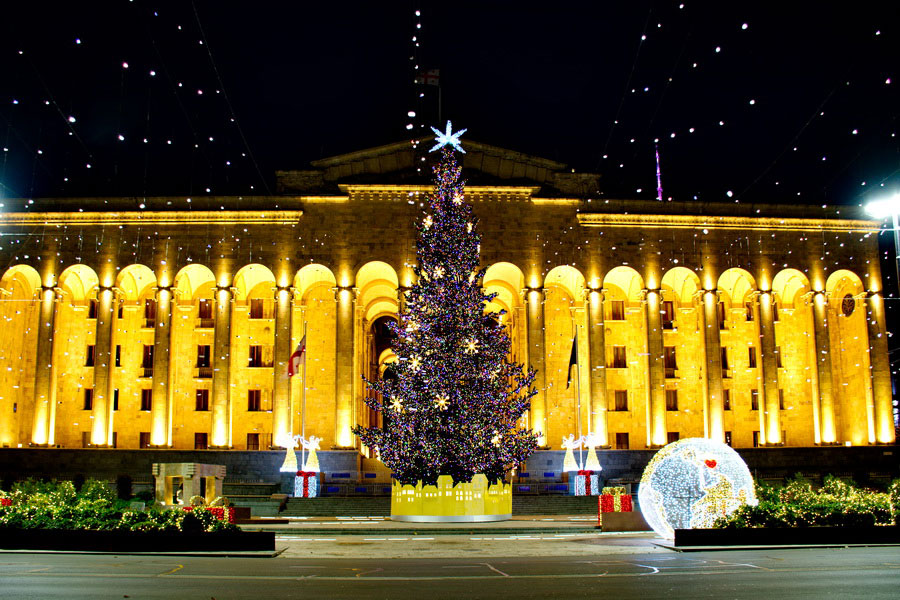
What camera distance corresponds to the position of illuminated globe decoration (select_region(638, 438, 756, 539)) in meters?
19.8

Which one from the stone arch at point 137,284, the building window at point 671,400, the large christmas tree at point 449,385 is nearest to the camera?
the large christmas tree at point 449,385

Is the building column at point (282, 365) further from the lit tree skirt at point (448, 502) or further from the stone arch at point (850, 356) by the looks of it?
the stone arch at point (850, 356)

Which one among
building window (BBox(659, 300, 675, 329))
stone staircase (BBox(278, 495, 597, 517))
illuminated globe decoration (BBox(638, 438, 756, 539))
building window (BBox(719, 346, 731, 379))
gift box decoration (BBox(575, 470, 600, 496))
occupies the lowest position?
stone staircase (BBox(278, 495, 597, 517))

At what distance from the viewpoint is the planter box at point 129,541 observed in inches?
738

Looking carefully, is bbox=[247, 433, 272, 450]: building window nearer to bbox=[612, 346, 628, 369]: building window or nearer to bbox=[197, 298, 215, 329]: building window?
bbox=[197, 298, 215, 329]: building window

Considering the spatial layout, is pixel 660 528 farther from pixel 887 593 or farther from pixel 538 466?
pixel 538 466

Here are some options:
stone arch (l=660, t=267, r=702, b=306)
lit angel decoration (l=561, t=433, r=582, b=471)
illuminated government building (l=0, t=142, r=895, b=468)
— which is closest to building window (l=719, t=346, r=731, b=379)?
illuminated government building (l=0, t=142, r=895, b=468)

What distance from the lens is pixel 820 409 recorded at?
46594mm

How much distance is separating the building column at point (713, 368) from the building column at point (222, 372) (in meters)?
25.3

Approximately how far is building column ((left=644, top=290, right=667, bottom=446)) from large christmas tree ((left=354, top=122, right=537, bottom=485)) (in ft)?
58.5

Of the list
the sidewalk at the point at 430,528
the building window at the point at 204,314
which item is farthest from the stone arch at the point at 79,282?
the sidewalk at the point at 430,528

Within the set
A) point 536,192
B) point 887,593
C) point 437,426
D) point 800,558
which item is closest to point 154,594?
point 887,593

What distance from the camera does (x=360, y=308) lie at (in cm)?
4994

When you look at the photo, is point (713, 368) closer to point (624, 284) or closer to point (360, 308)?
point (624, 284)
